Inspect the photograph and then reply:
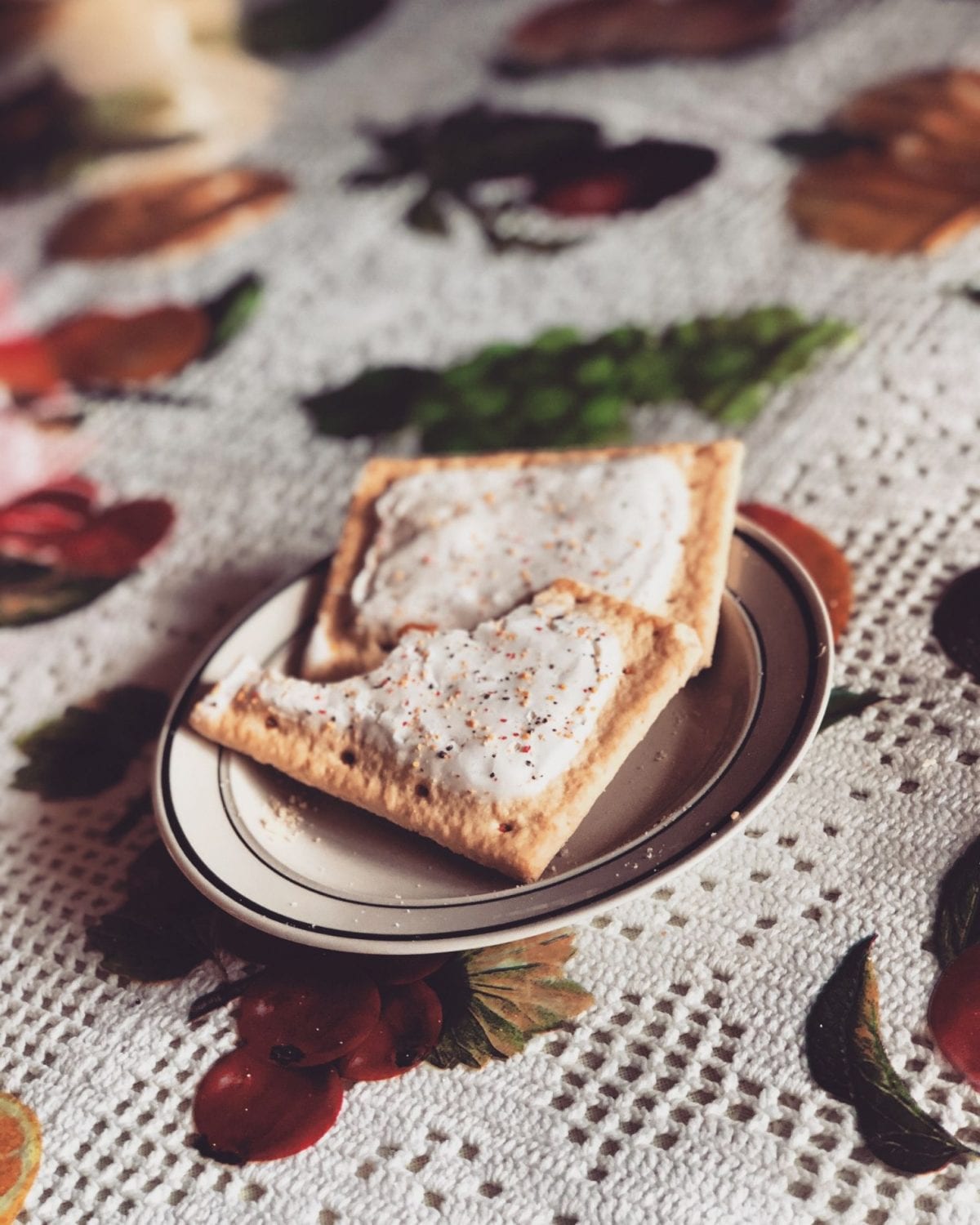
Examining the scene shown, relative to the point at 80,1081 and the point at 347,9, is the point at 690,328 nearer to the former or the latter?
the point at 80,1081

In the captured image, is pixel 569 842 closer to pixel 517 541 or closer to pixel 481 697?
pixel 481 697

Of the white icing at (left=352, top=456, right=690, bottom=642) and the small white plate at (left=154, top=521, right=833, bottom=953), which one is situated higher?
the white icing at (left=352, top=456, right=690, bottom=642)

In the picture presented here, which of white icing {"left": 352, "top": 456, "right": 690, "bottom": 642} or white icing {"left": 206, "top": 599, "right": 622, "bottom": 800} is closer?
white icing {"left": 206, "top": 599, "right": 622, "bottom": 800}

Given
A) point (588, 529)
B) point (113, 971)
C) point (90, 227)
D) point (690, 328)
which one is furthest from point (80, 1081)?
point (90, 227)

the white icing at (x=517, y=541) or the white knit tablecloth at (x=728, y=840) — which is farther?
the white icing at (x=517, y=541)

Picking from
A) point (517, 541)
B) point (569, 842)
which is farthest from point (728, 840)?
point (517, 541)
